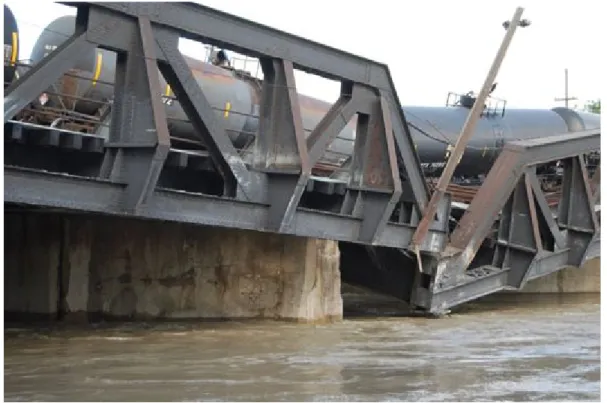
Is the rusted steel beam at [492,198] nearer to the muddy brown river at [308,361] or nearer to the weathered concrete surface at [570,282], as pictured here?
the muddy brown river at [308,361]

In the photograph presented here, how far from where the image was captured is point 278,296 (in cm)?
1422

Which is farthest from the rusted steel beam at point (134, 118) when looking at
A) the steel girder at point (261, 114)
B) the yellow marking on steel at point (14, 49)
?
the yellow marking on steel at point (14, 49)

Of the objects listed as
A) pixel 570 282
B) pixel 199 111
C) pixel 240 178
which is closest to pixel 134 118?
pixel 199 111

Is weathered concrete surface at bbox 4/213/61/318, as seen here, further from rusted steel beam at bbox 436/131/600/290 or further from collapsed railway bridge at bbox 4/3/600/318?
rusted steel beam at bbox 436/131/600/290

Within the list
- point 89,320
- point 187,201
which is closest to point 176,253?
point 89,320

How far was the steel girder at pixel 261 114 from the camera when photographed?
32.1 ft

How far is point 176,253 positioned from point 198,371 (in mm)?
6268

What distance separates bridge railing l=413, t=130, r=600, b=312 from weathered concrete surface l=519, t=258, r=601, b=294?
4595 mm

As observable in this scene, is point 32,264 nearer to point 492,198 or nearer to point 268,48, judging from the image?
point 268,48

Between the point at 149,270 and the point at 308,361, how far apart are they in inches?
225

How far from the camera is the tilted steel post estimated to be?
14594mm

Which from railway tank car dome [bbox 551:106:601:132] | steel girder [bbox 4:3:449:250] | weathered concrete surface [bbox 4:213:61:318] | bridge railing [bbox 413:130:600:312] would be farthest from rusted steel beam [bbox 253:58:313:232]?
railway tank car dome [bbox 551:106:601:132]

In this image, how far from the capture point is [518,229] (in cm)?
1647

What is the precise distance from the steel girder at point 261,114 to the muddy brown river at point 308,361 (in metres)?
1.68
